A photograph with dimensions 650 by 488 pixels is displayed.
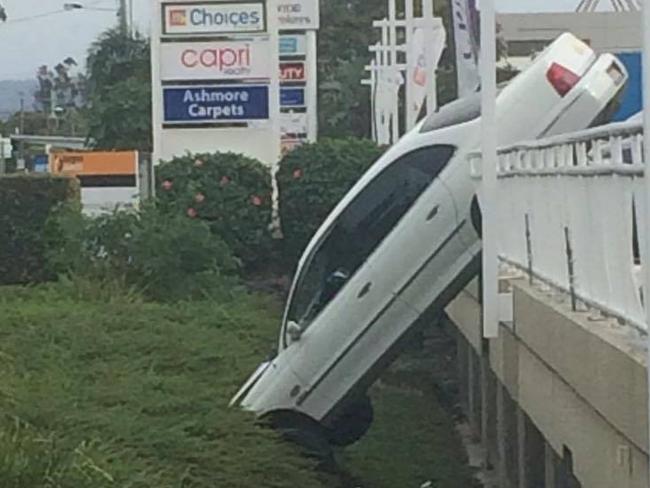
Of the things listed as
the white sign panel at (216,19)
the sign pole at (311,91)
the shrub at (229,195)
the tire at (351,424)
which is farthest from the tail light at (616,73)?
the sign pole at (311,91)

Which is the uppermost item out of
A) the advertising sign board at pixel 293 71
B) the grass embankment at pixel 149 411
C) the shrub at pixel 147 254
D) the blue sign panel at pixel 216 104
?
the advertising sign board at pixel 293 71

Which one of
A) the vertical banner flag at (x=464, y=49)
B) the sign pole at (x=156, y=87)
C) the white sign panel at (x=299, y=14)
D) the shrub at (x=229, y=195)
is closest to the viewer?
the vertical banner flag at (x=464, y=49)

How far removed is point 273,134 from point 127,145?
94.0 feet

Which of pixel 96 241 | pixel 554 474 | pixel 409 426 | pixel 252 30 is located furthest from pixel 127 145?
pixel 554 474

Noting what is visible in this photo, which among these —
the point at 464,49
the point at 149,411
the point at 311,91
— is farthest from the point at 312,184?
the point at 149,411

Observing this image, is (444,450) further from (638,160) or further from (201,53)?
(201,53)

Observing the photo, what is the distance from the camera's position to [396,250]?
539 inches

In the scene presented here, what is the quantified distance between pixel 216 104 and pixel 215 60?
2.20 feet

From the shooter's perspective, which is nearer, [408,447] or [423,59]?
[408,447]

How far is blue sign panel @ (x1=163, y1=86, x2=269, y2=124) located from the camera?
27734 mm

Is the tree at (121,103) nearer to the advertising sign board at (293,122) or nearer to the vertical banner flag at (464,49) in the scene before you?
the advertising sign board at (293,122)

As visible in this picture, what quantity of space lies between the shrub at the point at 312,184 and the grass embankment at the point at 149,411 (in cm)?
815

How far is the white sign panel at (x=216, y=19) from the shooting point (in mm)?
28234

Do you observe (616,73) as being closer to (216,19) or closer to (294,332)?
(294,332)
